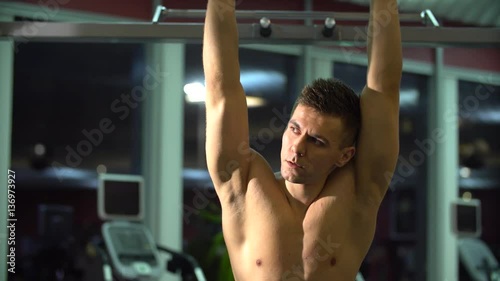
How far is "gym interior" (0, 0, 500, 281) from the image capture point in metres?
5.11

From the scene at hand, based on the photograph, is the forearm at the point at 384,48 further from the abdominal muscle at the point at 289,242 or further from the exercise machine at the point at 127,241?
the exercise machine at the point at 127,241

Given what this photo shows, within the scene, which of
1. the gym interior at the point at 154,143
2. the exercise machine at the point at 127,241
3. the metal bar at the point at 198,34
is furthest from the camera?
the gym interior at the point at 154,143

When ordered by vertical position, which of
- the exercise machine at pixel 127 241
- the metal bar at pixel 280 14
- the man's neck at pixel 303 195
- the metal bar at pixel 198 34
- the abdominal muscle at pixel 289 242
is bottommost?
the exercise machine at pixel 127 241

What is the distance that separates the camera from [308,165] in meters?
1.83

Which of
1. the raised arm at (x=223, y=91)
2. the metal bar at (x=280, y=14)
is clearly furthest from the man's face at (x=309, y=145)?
the metal bar at (x=280, y=14)

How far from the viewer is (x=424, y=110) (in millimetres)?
6852

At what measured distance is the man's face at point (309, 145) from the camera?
1816mm

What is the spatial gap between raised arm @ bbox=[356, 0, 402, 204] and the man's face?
72 millimetres

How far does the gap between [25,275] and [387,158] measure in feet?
12.6

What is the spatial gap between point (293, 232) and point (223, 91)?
14.1 inches

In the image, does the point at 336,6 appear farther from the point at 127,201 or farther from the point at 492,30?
the point at 492,30

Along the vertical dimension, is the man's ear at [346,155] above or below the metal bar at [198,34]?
below

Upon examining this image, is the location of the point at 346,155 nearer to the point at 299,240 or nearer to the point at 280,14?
the point at 299,240

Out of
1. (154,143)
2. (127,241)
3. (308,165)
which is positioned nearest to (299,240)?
(308,165)
